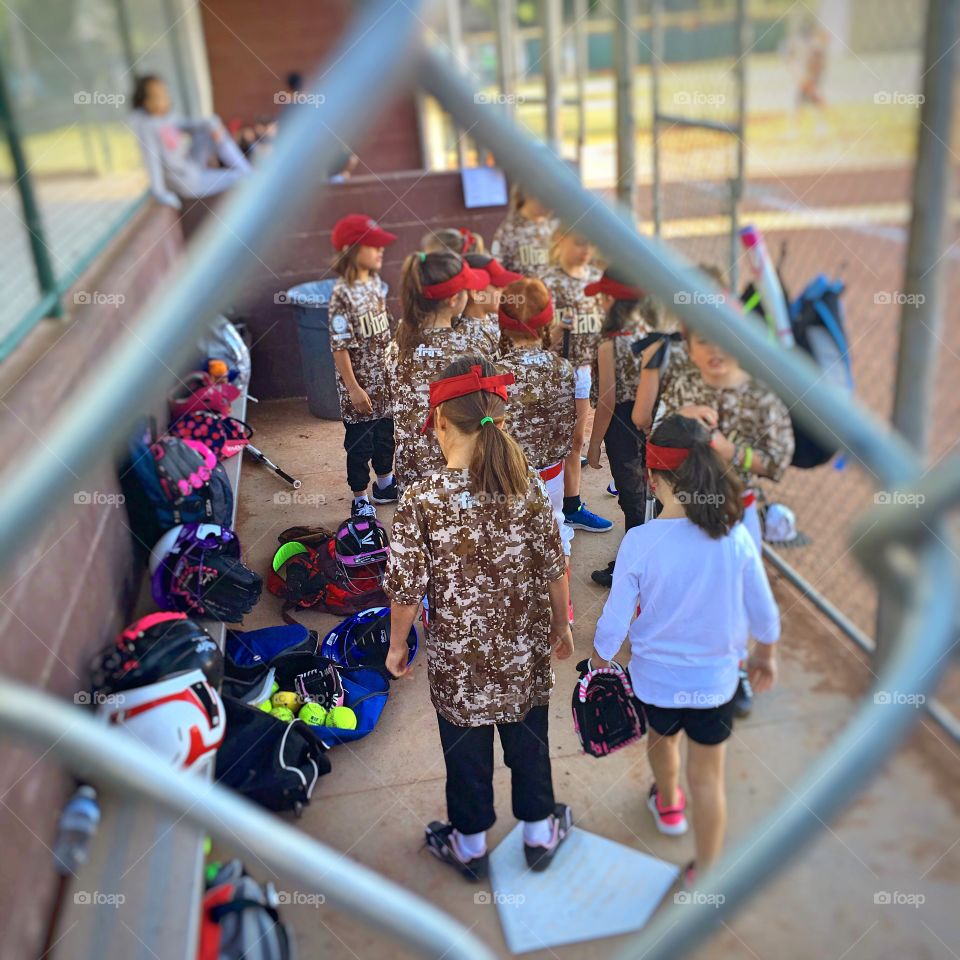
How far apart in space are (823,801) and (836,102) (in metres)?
17.4

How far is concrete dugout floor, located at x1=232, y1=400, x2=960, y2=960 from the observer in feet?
10.7

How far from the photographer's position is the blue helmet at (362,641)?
4906 mm

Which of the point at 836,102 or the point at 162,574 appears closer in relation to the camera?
the point at 162,574

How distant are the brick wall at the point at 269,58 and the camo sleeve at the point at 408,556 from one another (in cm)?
1162

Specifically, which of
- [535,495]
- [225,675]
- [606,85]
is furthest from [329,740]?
[606,85]

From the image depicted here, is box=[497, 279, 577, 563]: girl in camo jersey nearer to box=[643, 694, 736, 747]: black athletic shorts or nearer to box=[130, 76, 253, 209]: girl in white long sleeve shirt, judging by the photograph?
box=[643, 694, 736, 747]: black athletic shorts

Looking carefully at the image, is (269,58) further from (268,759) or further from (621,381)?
(268,759)

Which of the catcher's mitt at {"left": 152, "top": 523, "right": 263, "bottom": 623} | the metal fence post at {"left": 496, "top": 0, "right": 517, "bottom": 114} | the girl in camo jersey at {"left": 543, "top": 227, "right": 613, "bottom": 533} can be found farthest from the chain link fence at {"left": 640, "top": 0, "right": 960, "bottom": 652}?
the catcher's mitt at {"left": 152, "top": 523, "right": 263, "bottom": 623}

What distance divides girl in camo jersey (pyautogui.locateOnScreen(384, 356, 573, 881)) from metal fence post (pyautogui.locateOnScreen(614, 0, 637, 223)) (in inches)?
96.9

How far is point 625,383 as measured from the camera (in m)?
5.29

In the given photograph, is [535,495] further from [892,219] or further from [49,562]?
[892,219]
